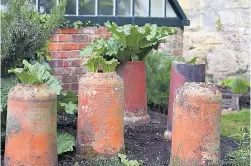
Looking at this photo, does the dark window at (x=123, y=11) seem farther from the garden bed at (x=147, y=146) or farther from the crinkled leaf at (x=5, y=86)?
the garden bed at (x=147, y=146)

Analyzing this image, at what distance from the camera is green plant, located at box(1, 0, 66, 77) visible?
4344 mm

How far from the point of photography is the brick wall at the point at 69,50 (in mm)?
5832

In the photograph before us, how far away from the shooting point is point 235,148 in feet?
15.7

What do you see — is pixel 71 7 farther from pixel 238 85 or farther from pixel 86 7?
pixel 238 85

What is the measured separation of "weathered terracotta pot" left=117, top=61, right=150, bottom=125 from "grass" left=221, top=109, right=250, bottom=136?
1.16m

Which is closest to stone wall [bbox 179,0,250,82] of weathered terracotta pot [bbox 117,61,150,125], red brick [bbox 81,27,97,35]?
red brick [bbox 81,27,97,35]

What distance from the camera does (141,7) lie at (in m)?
6.94

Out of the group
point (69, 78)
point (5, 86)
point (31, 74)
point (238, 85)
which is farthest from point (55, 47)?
point (238, 85)

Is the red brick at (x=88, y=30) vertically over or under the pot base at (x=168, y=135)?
over

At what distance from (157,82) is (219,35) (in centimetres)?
243

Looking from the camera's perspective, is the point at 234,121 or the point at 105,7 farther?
the point at 234,121

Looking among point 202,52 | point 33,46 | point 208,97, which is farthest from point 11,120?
point 202,52

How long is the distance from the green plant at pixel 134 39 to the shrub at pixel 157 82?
104 centimetres

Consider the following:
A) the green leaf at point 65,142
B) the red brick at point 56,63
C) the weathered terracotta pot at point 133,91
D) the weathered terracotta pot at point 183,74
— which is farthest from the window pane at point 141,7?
the green leaf at point 65,142
